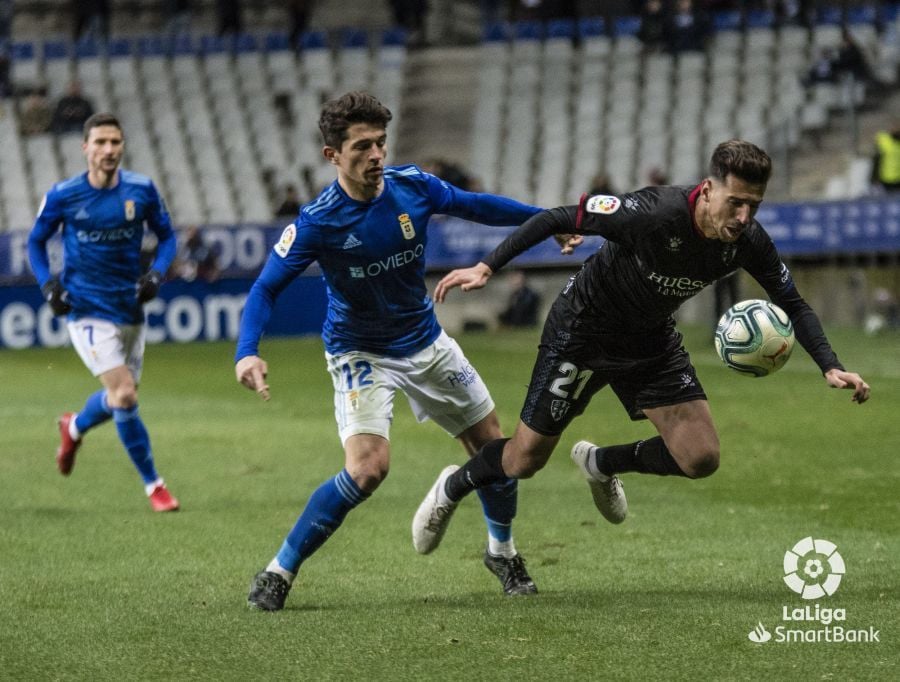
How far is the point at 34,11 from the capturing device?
29.2 meters

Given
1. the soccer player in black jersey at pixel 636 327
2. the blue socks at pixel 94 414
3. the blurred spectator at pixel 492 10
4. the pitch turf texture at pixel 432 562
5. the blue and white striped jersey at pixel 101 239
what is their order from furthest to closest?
the blurred spectator at pixel 492 10, the blue socks at pixel 94 414, the blue and white striped jersey at pixel 101 239, the soccer player in black jersey at pixel 636 327, the pitch turf texture at pixel 432 562

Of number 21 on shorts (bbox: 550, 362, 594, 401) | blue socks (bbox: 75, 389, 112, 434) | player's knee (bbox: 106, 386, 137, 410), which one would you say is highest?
number 21 on shorts (bbox: 550, 362, 594, 401)

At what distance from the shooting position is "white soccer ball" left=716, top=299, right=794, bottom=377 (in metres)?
6.20

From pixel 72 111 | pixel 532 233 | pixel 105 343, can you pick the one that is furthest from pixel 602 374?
pixel 72 111

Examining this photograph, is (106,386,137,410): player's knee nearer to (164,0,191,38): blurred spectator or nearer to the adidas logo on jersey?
the adidas logo on jersey

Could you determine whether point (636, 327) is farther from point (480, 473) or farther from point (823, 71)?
point (823, 71)

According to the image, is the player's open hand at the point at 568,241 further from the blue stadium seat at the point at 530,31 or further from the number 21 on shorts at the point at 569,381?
the blue stadium seat at the point at 530,31

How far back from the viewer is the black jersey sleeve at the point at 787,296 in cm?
606

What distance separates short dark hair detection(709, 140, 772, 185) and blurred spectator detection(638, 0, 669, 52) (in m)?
20.5

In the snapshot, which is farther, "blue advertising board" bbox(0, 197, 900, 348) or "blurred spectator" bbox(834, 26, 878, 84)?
"blurred spectator" bbox(834, 26, 878, 84)

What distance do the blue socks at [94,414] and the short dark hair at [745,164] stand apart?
15.9 feet

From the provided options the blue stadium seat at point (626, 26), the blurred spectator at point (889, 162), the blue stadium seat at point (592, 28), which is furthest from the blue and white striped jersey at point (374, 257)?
the blue stadium seat at point (592, 28)

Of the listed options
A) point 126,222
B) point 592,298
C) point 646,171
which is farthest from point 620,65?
point 592,298

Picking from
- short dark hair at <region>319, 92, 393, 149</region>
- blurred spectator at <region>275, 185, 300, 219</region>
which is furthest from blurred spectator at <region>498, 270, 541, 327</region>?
short dark hair at <region>319, 92, 393, 149</region>
